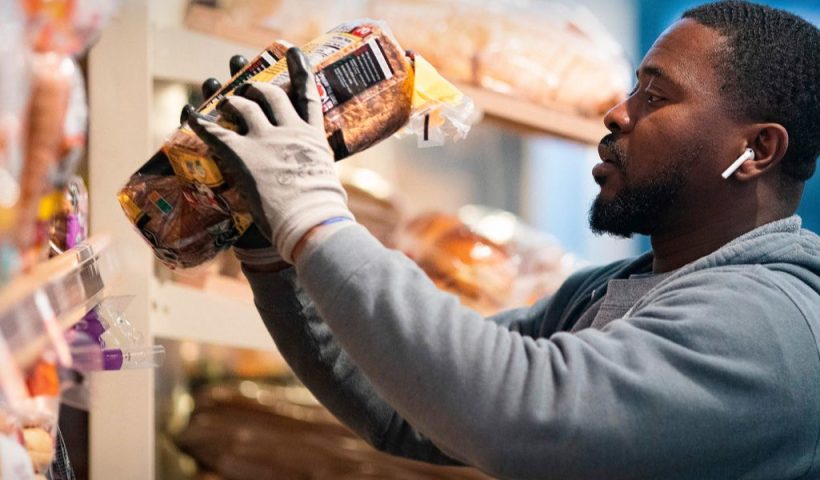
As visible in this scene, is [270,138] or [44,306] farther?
[270,138]

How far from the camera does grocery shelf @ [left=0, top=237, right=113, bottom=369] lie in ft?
2.56

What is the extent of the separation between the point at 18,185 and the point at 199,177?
1.25 ft

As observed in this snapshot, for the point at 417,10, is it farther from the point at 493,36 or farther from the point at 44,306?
the point at 44,306

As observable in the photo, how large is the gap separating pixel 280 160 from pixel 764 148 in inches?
26.7

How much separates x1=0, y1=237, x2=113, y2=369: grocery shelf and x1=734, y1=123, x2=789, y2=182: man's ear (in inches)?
32.2

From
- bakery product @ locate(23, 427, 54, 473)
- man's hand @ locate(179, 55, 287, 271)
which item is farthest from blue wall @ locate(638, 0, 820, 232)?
bakery product @ locate(23, 427, 54, 473)

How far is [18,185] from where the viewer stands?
2.62 feet

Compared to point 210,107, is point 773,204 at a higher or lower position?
lower

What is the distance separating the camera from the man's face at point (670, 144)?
144 cm

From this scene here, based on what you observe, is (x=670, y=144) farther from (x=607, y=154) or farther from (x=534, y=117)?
(x=534, y=117)

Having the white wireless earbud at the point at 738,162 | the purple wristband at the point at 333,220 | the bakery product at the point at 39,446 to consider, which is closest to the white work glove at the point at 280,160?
the purple wristband at the point at 333,220

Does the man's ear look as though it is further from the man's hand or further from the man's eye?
the man's hand

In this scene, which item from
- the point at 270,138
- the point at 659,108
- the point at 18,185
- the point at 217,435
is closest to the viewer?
the point at 18,185

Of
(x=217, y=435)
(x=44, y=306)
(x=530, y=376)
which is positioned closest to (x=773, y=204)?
(x=530, y=376)
